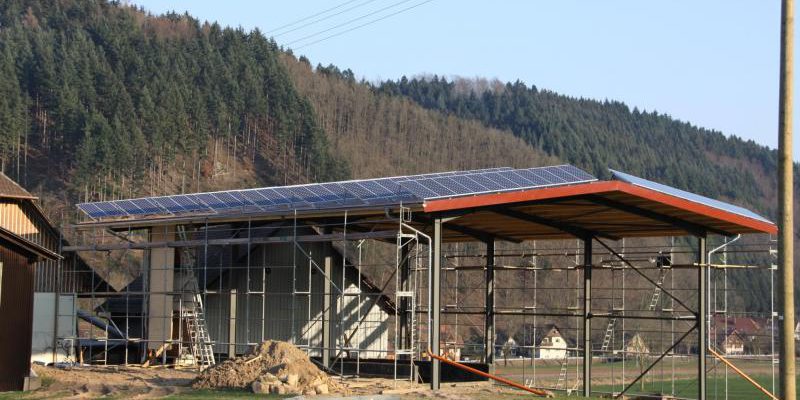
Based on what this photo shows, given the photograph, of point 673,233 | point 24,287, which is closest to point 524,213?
point 673,233

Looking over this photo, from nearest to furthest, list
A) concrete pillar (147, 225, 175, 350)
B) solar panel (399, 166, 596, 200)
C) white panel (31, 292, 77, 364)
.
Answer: solar panel (399, 166, 596, 200), concrete pillar (147, 225, 175, 350), white panel (31, 292, 77, 364)

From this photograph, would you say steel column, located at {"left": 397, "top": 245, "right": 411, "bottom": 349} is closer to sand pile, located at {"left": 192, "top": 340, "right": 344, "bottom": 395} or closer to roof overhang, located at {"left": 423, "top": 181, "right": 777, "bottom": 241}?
roof overhang, located at {"left": 423, "top": 181, "right": 777, "bottom": 241}

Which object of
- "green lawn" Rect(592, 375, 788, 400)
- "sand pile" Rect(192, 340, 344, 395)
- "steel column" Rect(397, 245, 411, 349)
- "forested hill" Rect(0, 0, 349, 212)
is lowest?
"green lawn" Rect(592, 375, 788, 400)

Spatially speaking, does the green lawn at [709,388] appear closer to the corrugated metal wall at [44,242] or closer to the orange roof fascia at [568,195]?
the orange roof fascia at [568,195]

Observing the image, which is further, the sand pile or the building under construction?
the building under construction

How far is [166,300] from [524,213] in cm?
1127

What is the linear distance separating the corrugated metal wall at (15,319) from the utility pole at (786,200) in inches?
706

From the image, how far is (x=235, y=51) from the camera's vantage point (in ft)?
438

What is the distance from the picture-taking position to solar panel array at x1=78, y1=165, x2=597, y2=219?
2711cm

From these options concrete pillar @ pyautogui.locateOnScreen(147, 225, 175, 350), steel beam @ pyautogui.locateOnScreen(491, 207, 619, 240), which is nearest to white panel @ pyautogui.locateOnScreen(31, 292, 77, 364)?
concrete pillar @ pyautogui.locateOnScreen(147, 225, 175, 350)

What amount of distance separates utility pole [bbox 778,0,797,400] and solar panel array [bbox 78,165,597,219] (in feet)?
37.5

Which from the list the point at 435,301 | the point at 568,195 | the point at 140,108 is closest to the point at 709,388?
the point at 568,195

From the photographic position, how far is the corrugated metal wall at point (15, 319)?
25828 millimetres

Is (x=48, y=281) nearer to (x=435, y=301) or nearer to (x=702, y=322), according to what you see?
(x=435, y=301)
